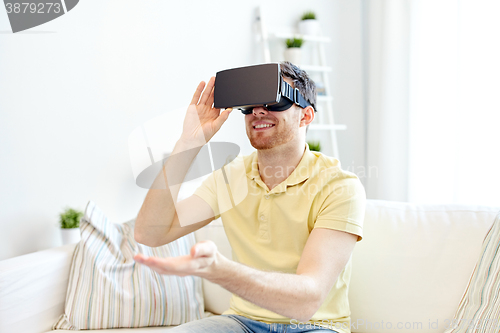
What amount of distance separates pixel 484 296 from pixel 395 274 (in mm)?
245

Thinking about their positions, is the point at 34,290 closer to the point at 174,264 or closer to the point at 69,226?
the point at 69,226

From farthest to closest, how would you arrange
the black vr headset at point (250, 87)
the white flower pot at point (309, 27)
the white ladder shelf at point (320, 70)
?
the white flower pot at point (309, 27) → the white ladder shelf at point (320, 70) → the black vr headset at point (250, 87)

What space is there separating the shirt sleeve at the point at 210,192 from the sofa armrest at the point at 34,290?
51 cm

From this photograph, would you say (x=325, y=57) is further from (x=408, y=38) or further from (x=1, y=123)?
(x=1, y=123)

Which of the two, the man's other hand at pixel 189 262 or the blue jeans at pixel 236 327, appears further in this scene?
the blue jeans at pixel 236 327

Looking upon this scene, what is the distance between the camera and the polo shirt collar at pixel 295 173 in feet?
3.94

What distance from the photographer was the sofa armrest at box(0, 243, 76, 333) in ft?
3.96

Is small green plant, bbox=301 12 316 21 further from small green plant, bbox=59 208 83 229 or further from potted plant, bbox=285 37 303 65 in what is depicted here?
small green plant, bbox=59 208 83 229

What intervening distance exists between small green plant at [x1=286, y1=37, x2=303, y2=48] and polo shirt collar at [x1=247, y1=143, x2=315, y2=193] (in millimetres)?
1243

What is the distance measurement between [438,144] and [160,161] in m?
1.66

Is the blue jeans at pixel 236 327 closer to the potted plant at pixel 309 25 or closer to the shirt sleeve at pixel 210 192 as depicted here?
the shirt sleeve at pixel 210 192

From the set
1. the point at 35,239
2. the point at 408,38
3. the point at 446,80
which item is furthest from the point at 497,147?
the point at 35,239

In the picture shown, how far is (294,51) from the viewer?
235cm

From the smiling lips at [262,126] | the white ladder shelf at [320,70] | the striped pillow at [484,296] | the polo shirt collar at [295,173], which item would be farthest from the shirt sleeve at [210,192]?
the white ladder shelf at [320,70]
